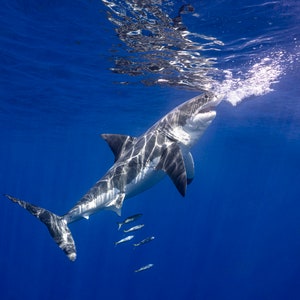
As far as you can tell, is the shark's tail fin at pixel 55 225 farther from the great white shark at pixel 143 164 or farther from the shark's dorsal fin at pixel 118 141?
the shark's dorsal fin at pixel 118 141

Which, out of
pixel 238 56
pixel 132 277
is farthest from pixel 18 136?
pixel 238 56

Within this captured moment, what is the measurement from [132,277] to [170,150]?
146ft

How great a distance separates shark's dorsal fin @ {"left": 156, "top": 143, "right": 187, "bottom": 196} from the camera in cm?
683

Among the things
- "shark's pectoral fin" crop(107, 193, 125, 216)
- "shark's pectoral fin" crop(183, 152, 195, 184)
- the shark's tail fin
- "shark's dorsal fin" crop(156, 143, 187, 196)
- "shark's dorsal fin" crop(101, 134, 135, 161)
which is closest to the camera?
"shark's dorsal fin" crop(156, 143, 187, 196)

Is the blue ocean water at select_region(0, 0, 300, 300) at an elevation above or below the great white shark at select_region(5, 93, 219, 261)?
above

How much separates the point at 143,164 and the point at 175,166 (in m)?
1.32

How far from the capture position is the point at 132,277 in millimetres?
46938

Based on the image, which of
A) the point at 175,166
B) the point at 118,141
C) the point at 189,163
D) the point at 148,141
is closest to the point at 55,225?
the point at 118,141

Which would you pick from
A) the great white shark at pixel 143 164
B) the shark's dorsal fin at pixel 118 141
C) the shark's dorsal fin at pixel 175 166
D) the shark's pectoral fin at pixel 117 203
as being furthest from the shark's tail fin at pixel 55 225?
the shark's dorsal fin at pixel 175 166

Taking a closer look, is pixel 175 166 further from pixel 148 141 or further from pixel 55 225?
pixel 55 225

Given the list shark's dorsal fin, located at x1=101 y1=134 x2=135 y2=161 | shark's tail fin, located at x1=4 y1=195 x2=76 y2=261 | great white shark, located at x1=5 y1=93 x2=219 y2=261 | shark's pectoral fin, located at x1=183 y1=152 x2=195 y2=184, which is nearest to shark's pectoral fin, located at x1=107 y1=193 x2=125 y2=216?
→ great white shark, located at x1=5 y1=93 x2=219 y2=261

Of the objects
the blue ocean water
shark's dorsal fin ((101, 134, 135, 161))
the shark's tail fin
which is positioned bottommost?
the shark's tail fin

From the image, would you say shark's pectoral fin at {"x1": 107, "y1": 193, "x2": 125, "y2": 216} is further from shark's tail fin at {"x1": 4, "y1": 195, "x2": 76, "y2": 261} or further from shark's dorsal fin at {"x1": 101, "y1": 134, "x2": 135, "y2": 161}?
shark's dorsal fin at {"x1": 101, "y1": 134, "x2": 135, "y2": 161}

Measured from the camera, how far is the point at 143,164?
8.19 metres
